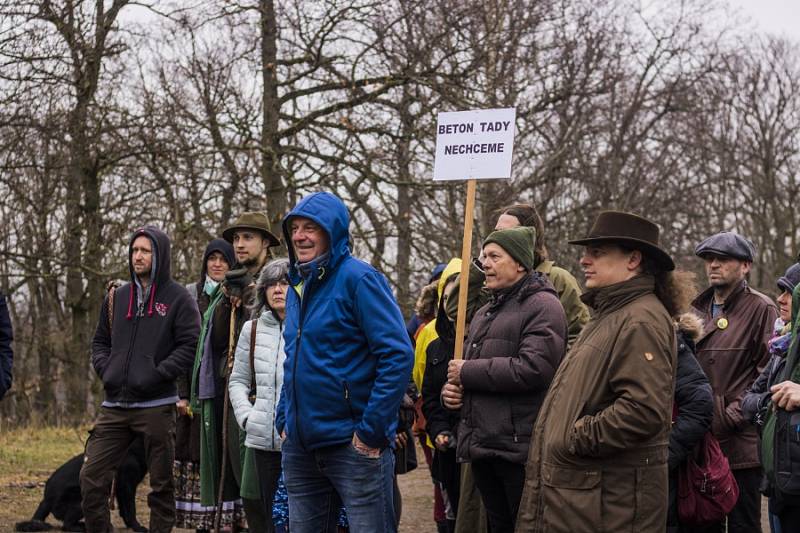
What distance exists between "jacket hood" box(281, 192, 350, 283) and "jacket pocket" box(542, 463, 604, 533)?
1334 millimetres

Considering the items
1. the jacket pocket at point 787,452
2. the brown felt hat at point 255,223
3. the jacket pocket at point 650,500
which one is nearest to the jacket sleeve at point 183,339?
the brown felt hat at point 255,223

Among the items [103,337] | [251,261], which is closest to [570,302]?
[251,261]

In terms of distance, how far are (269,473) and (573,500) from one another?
2.32 metres

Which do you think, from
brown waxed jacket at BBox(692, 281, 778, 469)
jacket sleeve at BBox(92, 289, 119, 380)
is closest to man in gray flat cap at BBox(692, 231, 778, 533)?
brown waxed jacket at BBox(692, 281, 778, 469)

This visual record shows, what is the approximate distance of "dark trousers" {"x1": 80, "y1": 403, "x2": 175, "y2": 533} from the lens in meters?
6.86

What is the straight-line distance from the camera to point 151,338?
6.99 metres

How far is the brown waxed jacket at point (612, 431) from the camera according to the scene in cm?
393

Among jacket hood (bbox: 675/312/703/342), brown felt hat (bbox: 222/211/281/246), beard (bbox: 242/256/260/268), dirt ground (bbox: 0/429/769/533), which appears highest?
brown felt hat (bbox: 222/211/281/246)

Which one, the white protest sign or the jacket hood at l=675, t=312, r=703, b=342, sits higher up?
the white protest sign

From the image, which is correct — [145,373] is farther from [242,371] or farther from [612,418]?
[612,418]

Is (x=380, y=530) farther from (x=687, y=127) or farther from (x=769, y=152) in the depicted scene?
(x=769, y=152)

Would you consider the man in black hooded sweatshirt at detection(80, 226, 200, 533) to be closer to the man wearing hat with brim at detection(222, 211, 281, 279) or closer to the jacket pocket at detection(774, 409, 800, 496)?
the man wearing hat with brim at detection(222, 211, 281, 279)

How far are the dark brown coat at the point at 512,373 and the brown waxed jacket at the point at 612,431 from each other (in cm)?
69

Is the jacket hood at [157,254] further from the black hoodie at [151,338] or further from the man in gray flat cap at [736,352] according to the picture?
the man in gray flat cap at [736,352]
